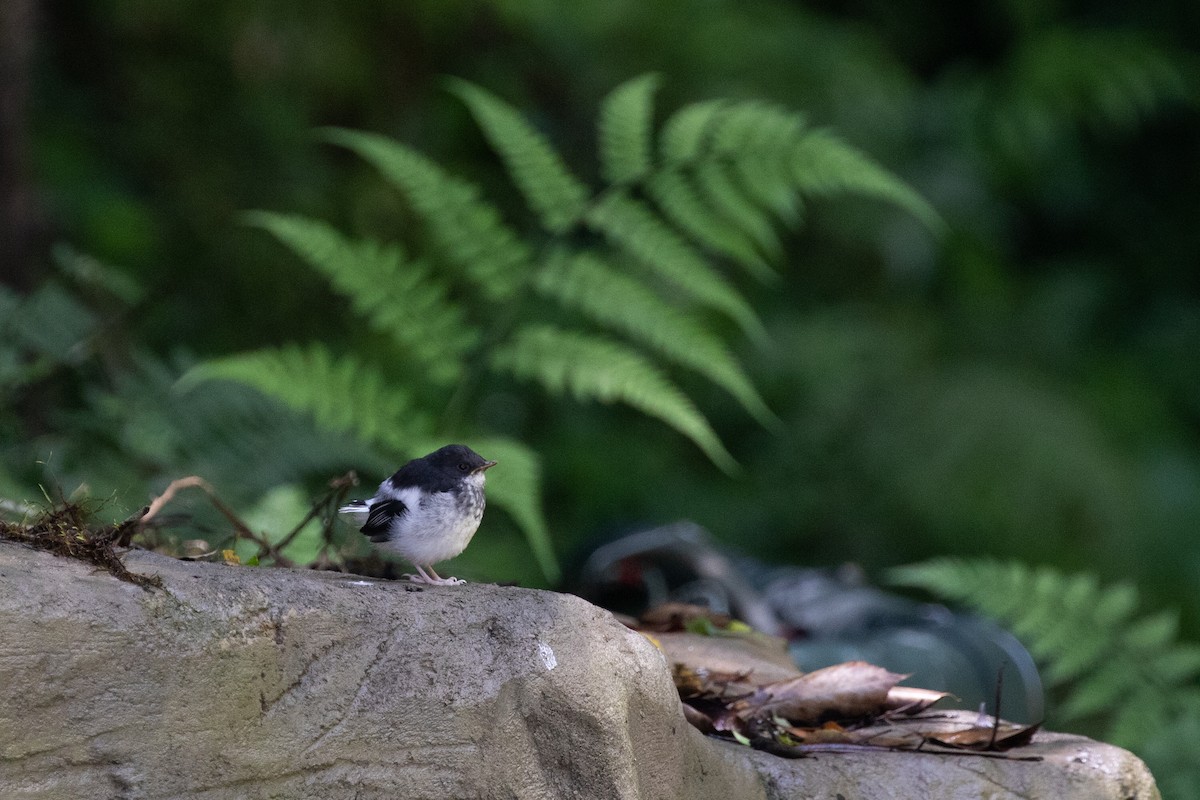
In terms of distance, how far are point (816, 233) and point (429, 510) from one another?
524cm

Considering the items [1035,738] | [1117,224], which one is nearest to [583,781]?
[1035,738]

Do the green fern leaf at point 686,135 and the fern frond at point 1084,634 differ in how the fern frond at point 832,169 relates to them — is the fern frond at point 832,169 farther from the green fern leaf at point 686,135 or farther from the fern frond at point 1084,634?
the fern frond at point 1084,634

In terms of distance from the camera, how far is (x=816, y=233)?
22.6 ft

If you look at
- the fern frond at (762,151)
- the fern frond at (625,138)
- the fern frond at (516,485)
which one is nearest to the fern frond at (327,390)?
the fern frond at (516,485)

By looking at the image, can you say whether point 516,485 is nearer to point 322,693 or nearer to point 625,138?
point 625,138

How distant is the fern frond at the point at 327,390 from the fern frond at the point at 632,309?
605 millimetres

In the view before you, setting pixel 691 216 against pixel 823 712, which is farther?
pixel 691 216

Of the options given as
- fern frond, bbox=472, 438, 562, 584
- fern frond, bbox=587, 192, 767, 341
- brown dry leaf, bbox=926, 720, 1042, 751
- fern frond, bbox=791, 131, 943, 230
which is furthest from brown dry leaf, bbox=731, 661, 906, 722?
fern frond, bbox=791, 131, 943, 230

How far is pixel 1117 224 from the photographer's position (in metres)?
7.68

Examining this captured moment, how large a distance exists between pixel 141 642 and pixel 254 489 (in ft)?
6.39

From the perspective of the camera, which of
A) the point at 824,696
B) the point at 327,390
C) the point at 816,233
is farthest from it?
the point at 816,233

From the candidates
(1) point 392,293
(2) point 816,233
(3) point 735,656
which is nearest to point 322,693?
(3) point 735,656

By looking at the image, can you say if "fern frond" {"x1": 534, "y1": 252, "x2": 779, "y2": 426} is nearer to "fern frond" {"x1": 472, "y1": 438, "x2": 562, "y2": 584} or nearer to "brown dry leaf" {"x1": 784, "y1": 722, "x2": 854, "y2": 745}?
"fern frond" {"x1": 472, "y1": 438, "x2": 562, "y2": 584}

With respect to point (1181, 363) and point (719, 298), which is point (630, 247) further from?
point (1181, 363)
